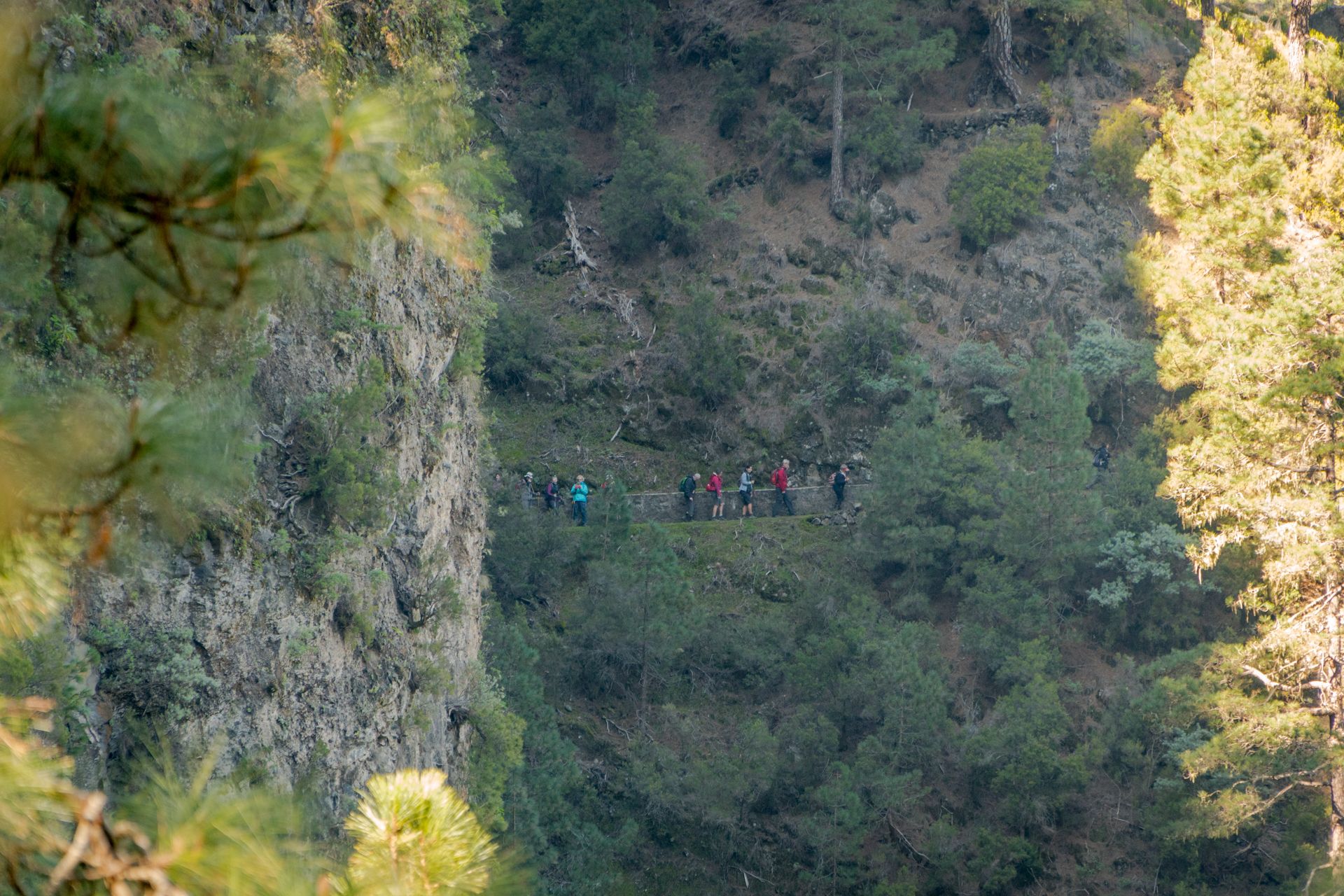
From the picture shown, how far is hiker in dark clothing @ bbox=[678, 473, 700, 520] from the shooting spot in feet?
81.9

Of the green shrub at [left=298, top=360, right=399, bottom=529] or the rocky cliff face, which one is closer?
the rocky cliff face

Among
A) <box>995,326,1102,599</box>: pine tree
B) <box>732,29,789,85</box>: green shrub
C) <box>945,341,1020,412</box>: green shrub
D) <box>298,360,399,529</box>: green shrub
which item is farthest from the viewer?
<box>732,29,789,85</box>: green shrub

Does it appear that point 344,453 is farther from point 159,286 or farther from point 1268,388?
point 1268,388

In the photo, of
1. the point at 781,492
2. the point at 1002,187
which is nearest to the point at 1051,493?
the point at 781,492

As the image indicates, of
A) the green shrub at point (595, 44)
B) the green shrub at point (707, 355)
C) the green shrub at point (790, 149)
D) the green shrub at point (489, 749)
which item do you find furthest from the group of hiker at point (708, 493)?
the green shrub at point (595, 44)

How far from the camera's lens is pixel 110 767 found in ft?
21.0

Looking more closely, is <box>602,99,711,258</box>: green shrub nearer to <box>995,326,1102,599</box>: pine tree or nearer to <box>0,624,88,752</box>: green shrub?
<box>995,326,1102,599</box>: pine tree

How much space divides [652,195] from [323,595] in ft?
73.1

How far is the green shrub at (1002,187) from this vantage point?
28.4 meters

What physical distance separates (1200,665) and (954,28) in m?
21.3

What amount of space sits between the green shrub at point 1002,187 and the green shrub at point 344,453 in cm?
2217

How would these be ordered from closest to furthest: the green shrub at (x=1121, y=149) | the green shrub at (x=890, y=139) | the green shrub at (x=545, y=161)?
the green shrub at (x=1121, y=149) < the green shrub at (x=890, y=139) < the green shrub at (x=545, y=161)

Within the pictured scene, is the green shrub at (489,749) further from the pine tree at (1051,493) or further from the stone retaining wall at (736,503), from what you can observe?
the stone retaining wall at (736,503)

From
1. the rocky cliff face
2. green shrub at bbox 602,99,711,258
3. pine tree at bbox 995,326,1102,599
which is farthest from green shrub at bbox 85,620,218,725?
green shrub at bbox 602,99,711,258
